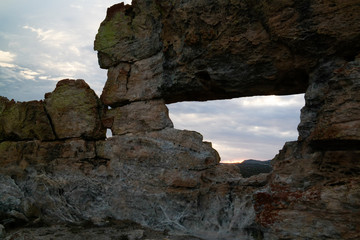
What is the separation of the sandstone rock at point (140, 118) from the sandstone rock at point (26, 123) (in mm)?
1394

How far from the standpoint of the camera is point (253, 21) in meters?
4.23

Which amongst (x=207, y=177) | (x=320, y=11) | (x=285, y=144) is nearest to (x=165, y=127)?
(x=207, y=177)

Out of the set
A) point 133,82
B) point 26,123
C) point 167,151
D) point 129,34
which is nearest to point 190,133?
point 167,151

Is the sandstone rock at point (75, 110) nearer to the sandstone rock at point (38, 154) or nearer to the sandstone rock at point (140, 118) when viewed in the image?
the sandstone rock at point (38, 154)

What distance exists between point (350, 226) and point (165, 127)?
295 centimetres

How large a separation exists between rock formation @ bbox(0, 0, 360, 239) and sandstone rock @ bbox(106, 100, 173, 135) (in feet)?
0.07

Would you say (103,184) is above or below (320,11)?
below

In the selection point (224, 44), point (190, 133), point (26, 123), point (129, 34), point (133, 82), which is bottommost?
point (26, 123)

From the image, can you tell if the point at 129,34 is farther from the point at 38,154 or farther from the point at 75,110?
the point at 38,154

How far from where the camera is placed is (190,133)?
4.81 metres

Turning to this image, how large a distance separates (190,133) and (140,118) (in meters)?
0.95

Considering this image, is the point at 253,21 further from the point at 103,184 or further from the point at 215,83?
the point at 103,184

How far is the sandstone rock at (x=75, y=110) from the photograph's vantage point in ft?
18.0

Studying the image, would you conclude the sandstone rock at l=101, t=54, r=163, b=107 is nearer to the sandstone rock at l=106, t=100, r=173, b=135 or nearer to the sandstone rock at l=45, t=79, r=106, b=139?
the sandstone rock at l=106, t=100, r=173, b=135
